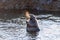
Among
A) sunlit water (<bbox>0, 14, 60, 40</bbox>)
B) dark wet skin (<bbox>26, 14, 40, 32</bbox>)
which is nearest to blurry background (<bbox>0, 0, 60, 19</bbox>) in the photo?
sunlit water (<bbox>0, 14, 60, 40</bbox>)

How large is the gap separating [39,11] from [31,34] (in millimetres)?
8838

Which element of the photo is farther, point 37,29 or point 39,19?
point 39,19

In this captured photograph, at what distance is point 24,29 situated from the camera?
2330 cm

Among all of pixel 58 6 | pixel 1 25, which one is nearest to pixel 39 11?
pixel 58 6

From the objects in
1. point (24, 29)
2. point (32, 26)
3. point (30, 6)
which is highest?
point (30, 6)

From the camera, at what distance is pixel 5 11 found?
3095 cm

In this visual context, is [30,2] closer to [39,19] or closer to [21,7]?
[21,7]

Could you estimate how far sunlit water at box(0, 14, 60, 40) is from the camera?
69.4ft

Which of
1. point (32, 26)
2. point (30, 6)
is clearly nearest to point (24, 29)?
point (32, 26)

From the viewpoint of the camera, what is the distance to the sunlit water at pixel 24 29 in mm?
21142

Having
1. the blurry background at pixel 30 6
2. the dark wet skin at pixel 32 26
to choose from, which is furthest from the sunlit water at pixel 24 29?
the blurry background at pixel 30 6

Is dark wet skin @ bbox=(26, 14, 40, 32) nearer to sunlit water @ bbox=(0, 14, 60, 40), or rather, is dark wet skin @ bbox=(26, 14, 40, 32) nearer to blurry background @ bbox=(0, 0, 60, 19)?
sunlit water @ bbox=(0, 14, 60, 40)

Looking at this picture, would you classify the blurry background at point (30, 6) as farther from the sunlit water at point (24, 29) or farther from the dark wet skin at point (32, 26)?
the dark wet skin at point (32, 26)

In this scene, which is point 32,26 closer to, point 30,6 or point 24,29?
point 24,29
